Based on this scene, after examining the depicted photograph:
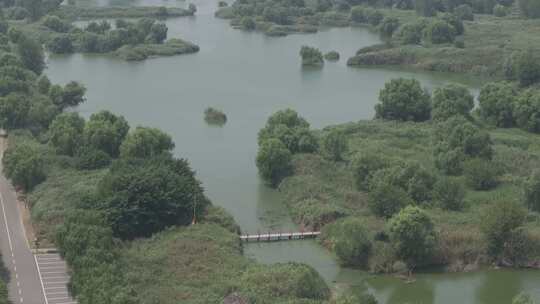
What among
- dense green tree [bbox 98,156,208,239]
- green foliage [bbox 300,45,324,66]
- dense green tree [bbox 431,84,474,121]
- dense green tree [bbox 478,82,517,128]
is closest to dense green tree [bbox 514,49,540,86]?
dense green tree [bbox 478,82,517,128]

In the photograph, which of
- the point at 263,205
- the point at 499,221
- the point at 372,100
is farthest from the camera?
the point at 372,100

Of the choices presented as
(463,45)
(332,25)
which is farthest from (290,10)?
(463,45)

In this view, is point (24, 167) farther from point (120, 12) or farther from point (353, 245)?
point (120, 12)

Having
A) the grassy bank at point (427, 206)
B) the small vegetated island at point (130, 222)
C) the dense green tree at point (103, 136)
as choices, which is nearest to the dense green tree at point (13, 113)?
the small vegetated island at point (130, 222)

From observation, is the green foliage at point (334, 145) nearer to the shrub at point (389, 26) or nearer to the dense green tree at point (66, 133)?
the dense green tree at point (66, 133)

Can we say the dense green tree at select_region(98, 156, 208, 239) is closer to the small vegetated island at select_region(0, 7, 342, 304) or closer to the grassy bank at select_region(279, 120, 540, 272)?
the small vegetated island at select_region(0, 7, 342, 304)

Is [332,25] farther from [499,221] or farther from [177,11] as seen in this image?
[499,221]

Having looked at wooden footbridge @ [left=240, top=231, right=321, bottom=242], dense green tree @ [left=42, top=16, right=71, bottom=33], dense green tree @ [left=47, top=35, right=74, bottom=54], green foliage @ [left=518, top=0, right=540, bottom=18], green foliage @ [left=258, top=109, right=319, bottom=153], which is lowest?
wooden footbridge @ [left=240, top=231, right=321, bottom=242]
